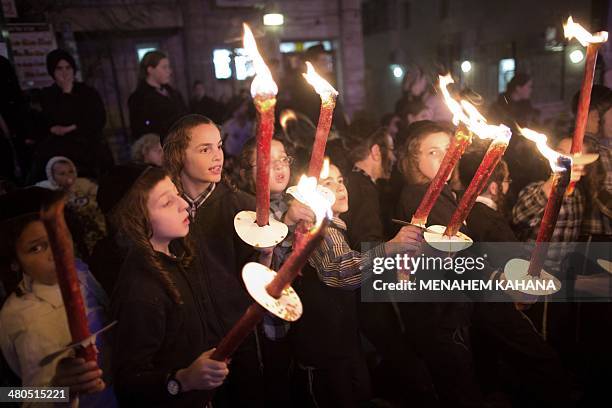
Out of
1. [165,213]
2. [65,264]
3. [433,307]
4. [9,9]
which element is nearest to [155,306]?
[165,213]

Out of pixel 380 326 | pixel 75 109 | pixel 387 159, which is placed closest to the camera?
pixel 380 326

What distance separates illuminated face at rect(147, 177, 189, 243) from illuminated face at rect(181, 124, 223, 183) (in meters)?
0.36

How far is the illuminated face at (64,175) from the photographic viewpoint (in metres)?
4.54

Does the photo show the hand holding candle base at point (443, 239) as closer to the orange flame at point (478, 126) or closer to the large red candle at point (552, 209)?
the large red candle at point (552, 209)

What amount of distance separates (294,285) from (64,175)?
9.77 ft

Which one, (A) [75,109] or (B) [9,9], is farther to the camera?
(B) [9,9]

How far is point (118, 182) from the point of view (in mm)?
2139

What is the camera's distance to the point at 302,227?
7.19ft

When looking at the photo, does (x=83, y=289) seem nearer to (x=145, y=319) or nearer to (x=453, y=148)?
(x=145, y=319)

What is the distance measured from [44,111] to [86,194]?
1.33 meters

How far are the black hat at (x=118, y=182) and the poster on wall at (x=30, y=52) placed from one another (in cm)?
520

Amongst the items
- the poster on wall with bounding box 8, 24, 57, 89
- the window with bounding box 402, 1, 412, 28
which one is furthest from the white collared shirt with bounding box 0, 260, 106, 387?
the window with bounding box 402, 1, 412, 28

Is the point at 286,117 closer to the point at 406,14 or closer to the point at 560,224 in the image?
the point at 560,224

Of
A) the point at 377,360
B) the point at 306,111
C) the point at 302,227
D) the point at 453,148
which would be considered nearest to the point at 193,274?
the point at 302,227
